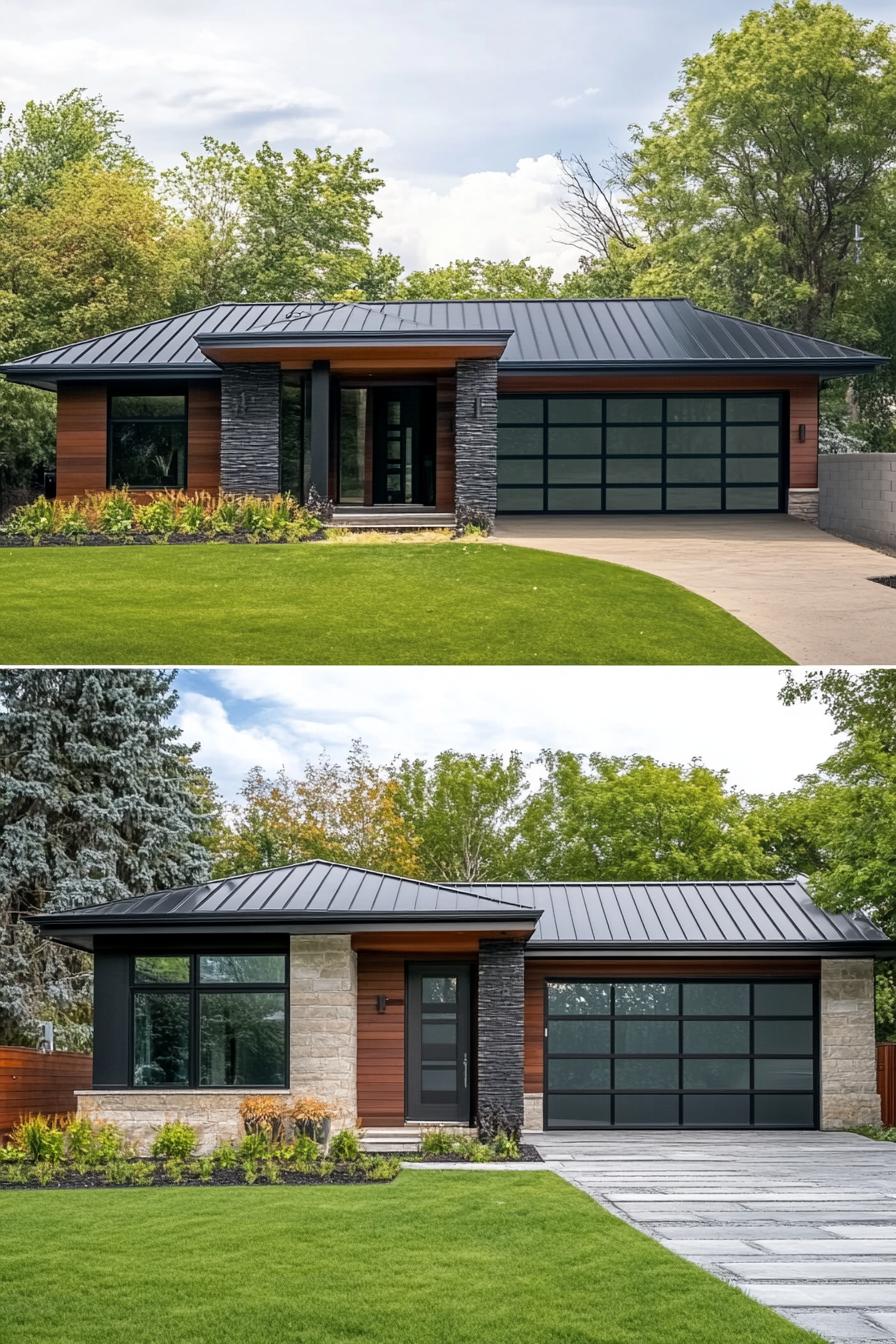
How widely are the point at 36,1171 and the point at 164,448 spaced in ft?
51.0

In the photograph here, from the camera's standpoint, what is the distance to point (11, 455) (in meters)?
36.0

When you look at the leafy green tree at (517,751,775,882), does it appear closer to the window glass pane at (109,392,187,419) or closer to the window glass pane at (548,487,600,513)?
the window glass pane at (548,487,600,513)

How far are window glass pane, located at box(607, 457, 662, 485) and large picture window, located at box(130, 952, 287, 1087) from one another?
14583 millimetres

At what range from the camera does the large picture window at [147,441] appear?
25609 mm

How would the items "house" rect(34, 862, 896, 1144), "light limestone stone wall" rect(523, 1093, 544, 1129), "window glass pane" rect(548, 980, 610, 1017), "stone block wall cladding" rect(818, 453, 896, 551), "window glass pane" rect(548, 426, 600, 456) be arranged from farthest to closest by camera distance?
"window glass pane" rect(548, 426, 600, 456) < "stone block wall cladding" rect(818, 453, 896, 551) < "window glass pane" rect(548, 980, 610, 1017) < "light limestone stone wall" rect(523, 1093, 544, 1129) < "house" rect(34, 862, 896, 1144)

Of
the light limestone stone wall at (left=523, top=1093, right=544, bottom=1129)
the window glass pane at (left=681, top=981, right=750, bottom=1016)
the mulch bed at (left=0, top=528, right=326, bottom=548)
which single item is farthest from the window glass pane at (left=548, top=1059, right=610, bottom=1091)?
the mulch bed at (left=0, top=528, right=326, bottom=548)

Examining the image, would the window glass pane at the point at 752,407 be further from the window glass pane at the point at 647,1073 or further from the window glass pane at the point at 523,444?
the window glass pane at the point at 647,1073

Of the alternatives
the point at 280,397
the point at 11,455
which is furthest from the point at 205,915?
the point at 11,455

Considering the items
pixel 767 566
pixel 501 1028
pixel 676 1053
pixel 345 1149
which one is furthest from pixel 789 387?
pixel 345 1149

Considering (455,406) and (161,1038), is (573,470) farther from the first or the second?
(161,1038)

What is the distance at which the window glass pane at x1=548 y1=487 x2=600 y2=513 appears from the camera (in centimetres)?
2797

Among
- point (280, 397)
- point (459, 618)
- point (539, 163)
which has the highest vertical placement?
point (539, 163)

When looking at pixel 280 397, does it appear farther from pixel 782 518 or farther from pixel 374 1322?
pixel 374 1322

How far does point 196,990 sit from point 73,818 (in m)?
13.6
